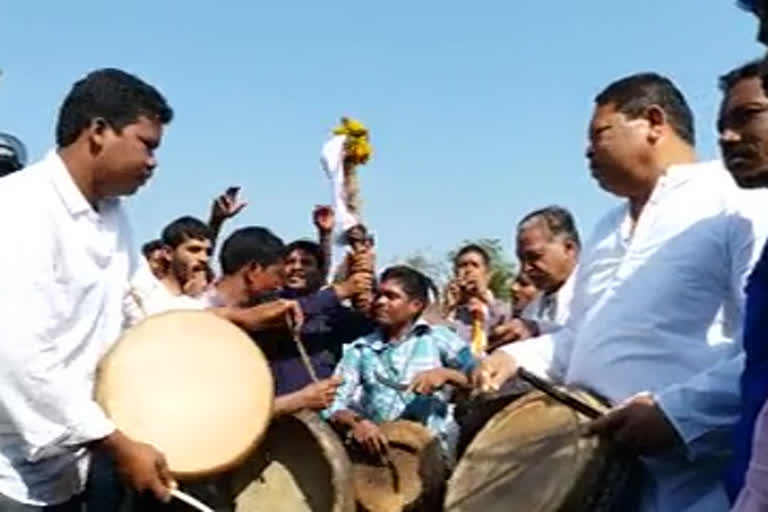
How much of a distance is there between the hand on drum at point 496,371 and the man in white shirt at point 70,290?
3.08 ft

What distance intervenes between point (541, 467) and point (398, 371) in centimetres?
224

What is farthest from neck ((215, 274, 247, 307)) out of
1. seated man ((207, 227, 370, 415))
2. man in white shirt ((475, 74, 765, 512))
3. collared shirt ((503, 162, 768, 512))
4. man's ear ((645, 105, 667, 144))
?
man's ear ((645, 105, 667, 144))

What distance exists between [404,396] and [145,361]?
1966mm

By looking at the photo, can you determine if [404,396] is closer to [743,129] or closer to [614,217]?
[614,217]

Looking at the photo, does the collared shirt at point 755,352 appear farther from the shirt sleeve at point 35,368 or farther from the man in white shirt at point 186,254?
the man in white shirt at point 186,254

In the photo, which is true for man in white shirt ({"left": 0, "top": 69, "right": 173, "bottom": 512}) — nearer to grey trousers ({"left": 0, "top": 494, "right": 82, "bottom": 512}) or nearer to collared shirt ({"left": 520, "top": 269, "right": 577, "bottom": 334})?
grey trousers ({"left": 0, "top": 494, "right": 82, "bottom": 512})

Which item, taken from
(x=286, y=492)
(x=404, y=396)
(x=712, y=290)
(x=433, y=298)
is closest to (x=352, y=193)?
(x=433, y=298)

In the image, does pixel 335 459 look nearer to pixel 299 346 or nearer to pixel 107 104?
pixel 299 346

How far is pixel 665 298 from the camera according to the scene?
3.89m

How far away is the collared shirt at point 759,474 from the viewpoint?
1931 millimetres

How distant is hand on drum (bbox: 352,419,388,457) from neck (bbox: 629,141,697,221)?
6.51 ft

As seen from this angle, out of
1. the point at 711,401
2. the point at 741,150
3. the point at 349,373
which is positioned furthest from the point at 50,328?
the point at 349,373

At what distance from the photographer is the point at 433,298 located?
23.4ft

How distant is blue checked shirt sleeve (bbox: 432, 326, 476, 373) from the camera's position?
247 inches
